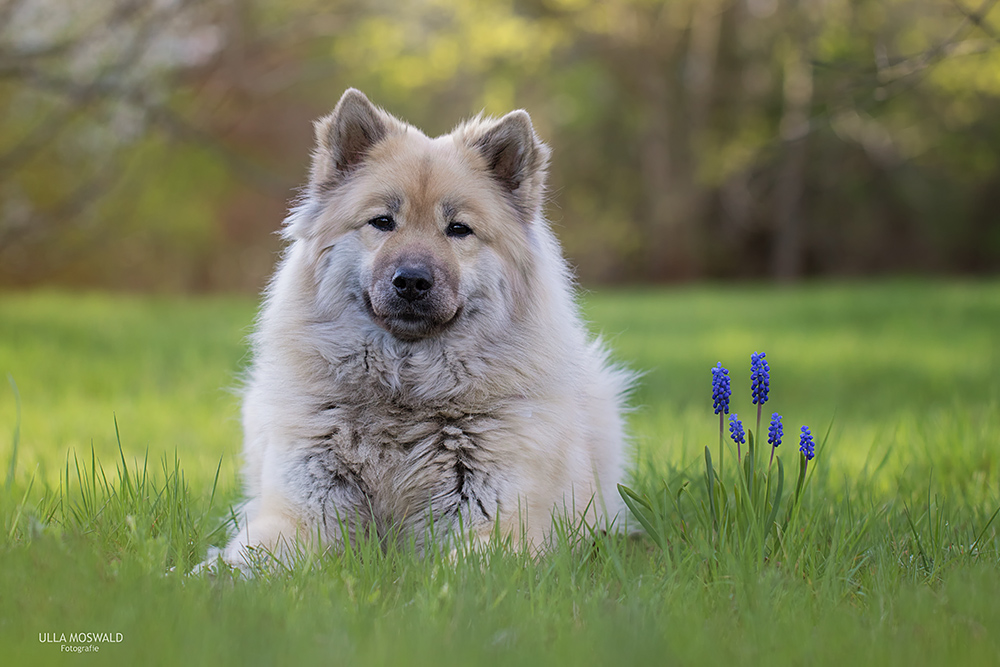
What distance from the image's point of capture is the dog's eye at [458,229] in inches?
139

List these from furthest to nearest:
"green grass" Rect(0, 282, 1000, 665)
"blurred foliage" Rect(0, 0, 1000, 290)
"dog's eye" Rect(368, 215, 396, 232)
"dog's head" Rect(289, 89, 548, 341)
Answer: "blurred foliage" Rect(0, 0, 1000, 290), "dog's eye" Rect(368, 215, 396, 232), "dog's head" Rect(289, 89, 548, 341), "green grass" Rect(0, 282, 1000, 665)

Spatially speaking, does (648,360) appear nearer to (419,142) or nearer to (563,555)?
(419,142)

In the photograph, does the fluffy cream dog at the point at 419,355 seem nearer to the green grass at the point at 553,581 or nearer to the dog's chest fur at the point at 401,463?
the dog's chest fur at the point at 401,463

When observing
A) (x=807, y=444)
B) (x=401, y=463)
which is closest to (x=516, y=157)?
(x=401, y=463)

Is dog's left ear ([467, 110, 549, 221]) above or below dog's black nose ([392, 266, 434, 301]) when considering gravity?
above

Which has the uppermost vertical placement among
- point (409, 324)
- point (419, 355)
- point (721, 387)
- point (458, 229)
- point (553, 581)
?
point (458, 229)

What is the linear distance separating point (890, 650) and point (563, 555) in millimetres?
962

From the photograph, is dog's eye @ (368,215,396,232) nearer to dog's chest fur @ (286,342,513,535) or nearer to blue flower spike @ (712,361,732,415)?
dog's chest fur @ (286,342,513,535)

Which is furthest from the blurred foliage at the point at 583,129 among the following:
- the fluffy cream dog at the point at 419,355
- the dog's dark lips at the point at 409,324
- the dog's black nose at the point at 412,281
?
the dog's black nose at the point at 412,281

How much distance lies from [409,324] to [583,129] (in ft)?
69.4

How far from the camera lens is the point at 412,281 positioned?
326 centimetres

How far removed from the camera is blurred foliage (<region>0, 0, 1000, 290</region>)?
13.7 meters

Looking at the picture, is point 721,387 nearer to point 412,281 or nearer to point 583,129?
point 412,281

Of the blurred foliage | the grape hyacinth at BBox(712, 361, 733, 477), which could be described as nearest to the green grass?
the grape hyacinth at BBox(712, 361, 733, 477)
